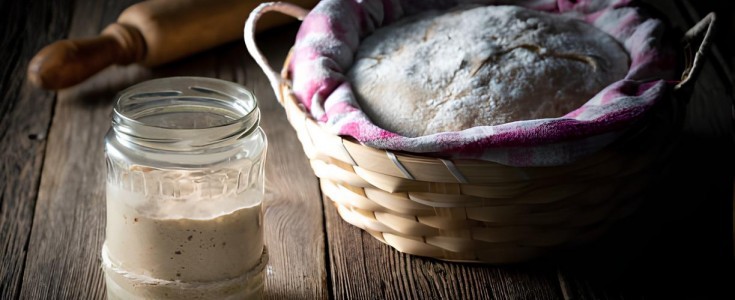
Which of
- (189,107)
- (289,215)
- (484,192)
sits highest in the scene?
(189,107)

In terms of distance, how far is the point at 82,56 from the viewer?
1306 mm

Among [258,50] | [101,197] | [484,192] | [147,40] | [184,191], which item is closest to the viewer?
[184,191]

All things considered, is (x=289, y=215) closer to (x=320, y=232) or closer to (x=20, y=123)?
(x=320, y=232)

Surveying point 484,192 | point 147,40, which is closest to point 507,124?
point 484,192

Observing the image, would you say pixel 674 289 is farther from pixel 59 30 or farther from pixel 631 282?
pixel 59 30

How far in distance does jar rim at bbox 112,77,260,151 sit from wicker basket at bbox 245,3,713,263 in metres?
0.14

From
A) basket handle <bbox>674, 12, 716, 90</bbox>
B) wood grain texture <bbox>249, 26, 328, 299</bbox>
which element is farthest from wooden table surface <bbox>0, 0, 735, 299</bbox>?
basket handle <bbox>674, 12, 716, 90</bbox>

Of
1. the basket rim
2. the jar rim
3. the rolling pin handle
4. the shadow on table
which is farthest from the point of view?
the rolling pin handle

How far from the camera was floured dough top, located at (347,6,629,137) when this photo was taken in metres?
0.94

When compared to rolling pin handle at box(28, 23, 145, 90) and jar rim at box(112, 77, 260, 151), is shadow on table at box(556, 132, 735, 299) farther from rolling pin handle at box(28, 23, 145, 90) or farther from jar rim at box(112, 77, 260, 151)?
rolling pin handle at box(28, 23, 145, 90)

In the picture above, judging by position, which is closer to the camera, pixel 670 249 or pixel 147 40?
pixel 670 249

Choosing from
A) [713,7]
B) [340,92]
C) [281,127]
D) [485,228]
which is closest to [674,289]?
[485,228]

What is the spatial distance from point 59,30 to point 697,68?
1.06 meters

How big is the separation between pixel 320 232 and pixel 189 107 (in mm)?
290
